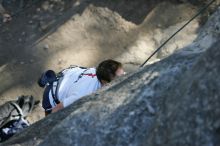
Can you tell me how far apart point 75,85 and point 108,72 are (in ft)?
1.25

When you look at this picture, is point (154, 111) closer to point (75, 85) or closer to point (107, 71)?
point (107, 71)

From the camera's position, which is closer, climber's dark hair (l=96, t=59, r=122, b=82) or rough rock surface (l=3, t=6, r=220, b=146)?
rough rock surface (l=3, t=6, r=220, b=146)

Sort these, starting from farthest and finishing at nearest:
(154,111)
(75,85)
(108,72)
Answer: (75,85) < (108,72) < (154,111)

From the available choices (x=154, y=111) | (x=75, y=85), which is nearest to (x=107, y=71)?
(x=75, y=85)

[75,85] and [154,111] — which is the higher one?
[154,111]

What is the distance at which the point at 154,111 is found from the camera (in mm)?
2920

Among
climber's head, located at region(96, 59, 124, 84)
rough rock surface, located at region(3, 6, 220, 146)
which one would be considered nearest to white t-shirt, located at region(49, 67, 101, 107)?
climber's head, located at region(96, 59, 124, 84)

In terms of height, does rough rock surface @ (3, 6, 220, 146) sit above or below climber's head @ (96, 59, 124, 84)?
above

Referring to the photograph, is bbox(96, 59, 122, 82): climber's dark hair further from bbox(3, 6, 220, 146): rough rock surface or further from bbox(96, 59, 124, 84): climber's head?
bbox(3, 6, 220, 146): rough rock surface

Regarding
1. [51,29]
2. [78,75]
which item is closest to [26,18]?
[51,29]

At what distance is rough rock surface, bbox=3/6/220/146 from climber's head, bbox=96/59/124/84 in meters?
0.94

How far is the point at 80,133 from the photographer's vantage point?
10.2ft

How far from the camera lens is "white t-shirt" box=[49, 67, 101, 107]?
4.62 m

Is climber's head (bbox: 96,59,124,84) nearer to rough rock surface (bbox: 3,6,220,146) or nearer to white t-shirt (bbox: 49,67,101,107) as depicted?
white t-shirt (bbox: 49,67,101,107)
